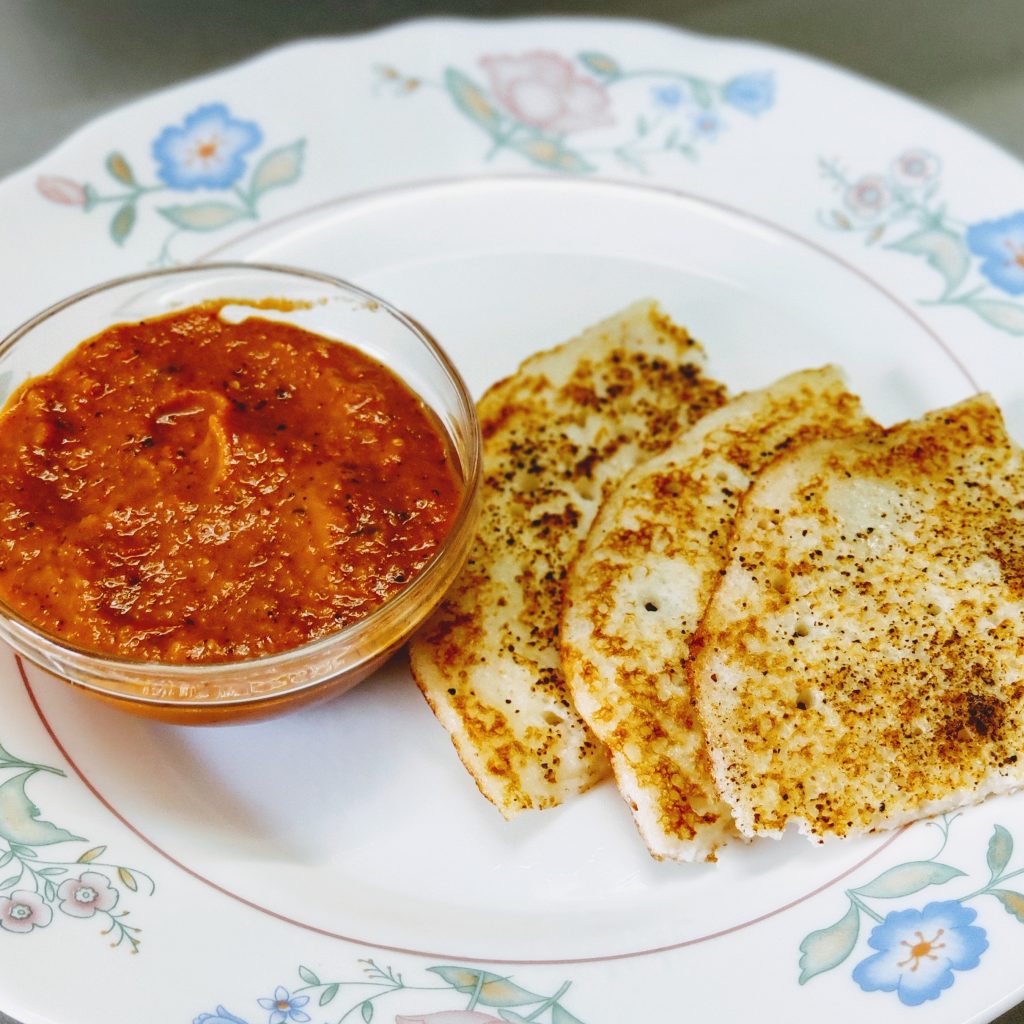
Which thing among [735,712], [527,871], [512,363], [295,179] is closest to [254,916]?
[527,871]

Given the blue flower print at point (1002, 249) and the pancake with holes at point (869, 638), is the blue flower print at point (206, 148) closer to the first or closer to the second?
the pancake with holes at point (869, 638)

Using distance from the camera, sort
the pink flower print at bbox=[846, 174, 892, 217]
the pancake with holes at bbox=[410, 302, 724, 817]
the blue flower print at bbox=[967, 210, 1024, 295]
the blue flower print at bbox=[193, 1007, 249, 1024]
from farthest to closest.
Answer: the pink flower print at bbox=[846, 174, 892, 217], the blue flower print at bbox=[967, 210, 1024, 295], the pancake with holes at bbox=[410, 302, 724, 817], the blue flower print at bbox=[193, 1007, 249, 1024]

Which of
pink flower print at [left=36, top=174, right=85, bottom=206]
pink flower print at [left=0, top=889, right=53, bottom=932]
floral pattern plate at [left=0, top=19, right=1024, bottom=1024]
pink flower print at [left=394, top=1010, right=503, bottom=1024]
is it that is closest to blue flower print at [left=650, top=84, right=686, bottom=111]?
floral pattern plate at [left=0, top=19, right=1024, bottom=1024]

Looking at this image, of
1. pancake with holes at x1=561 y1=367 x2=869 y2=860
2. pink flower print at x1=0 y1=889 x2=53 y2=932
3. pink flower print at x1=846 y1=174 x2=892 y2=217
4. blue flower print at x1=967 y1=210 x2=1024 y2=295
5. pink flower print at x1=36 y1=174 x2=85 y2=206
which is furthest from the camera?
pink flower print at x1=846 y1=174 x2=892 y2=217

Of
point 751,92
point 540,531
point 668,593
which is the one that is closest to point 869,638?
point 668,593

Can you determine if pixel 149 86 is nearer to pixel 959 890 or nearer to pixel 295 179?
pixel 295 179

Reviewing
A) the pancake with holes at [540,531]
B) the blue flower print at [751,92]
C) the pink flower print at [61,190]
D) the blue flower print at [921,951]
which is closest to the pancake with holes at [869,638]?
the blue flower print at [921,951]

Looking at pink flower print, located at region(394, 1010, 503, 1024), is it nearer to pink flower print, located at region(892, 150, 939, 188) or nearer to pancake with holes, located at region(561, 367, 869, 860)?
pancake with holes, located at region(561, 367, 869, 860)
